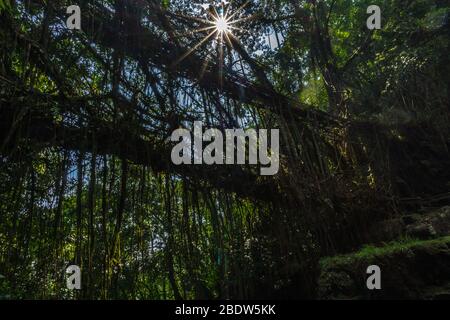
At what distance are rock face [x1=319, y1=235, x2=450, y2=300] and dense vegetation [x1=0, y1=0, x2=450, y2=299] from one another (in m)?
0.43

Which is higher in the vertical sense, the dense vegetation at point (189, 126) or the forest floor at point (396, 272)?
the dense vegetation at point (189, 126)

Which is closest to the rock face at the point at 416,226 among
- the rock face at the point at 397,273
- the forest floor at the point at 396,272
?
the forest floor at the point at 396,272

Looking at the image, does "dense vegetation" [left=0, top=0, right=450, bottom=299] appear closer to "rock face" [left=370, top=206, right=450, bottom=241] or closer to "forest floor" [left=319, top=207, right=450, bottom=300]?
"rock face" [left=370, top=206, right=450, bottom=241]

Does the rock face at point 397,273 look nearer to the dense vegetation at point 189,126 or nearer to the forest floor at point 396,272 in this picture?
the forest floor at point 396,272

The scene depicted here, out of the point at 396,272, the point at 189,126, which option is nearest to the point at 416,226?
the point at 396,272

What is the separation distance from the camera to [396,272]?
3.04 meters

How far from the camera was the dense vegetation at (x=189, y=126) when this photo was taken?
2428 millimetres

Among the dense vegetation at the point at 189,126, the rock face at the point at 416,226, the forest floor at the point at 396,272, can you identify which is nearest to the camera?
the dense vegetation at the point at 189,126

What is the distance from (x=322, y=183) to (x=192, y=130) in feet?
3.86

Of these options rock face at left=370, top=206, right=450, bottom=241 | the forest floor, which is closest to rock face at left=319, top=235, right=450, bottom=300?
the forest floor

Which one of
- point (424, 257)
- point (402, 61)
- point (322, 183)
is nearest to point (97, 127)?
point (322, 183)

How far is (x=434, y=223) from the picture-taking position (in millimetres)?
3604

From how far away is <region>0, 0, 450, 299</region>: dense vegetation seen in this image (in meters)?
2.43
